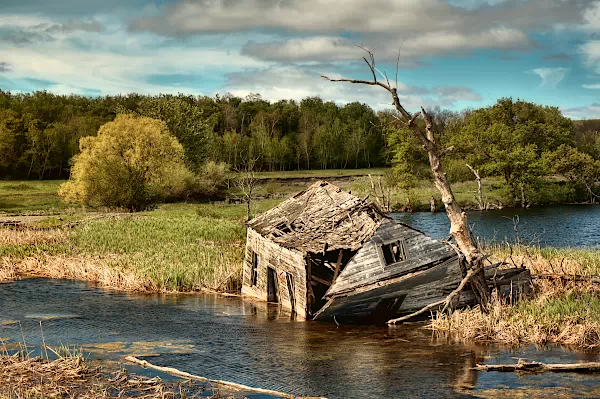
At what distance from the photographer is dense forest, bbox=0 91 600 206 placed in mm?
89062

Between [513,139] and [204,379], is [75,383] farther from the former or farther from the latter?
[513,139]

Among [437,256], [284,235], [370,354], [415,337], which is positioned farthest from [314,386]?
[284,235]

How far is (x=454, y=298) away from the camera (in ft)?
78.3

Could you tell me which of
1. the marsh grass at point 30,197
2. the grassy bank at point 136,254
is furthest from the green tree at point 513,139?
the marsh grass at point 30,197

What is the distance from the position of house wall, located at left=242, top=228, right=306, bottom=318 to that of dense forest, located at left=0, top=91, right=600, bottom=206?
83.5ft

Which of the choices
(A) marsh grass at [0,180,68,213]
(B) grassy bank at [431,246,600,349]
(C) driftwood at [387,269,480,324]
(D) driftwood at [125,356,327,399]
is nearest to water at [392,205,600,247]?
(B) grassy bank at [431,246,600,349]

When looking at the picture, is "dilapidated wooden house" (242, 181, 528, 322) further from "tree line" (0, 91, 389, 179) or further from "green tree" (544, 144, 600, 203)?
"tree line" (0, 91, 389, 179)

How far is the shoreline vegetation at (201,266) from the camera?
21609 mm

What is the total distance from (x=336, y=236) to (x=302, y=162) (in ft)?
405

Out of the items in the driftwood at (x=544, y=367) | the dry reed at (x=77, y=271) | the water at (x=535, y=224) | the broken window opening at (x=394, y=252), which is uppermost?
the water at (x=535, y=224)

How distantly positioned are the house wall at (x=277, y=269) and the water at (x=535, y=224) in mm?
22738

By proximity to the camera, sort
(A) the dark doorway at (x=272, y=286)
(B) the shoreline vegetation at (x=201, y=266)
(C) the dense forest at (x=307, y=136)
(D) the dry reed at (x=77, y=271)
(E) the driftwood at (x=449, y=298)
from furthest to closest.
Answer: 1. (C) the dense forest at (x=307, y=136)
2. (D) the dry reed at (x=77, y=271)
3. (A) the dark doorway at (x=272, y=286)
4. (E) the driftwood at (x=449, y=298)
5. (B) the shoreline vegetation at (x=201, y=266)

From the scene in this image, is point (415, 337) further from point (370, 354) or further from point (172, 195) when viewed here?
point (172, 195)

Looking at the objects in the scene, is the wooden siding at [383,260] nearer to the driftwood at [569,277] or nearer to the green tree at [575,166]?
the driftwood at [569,277]
